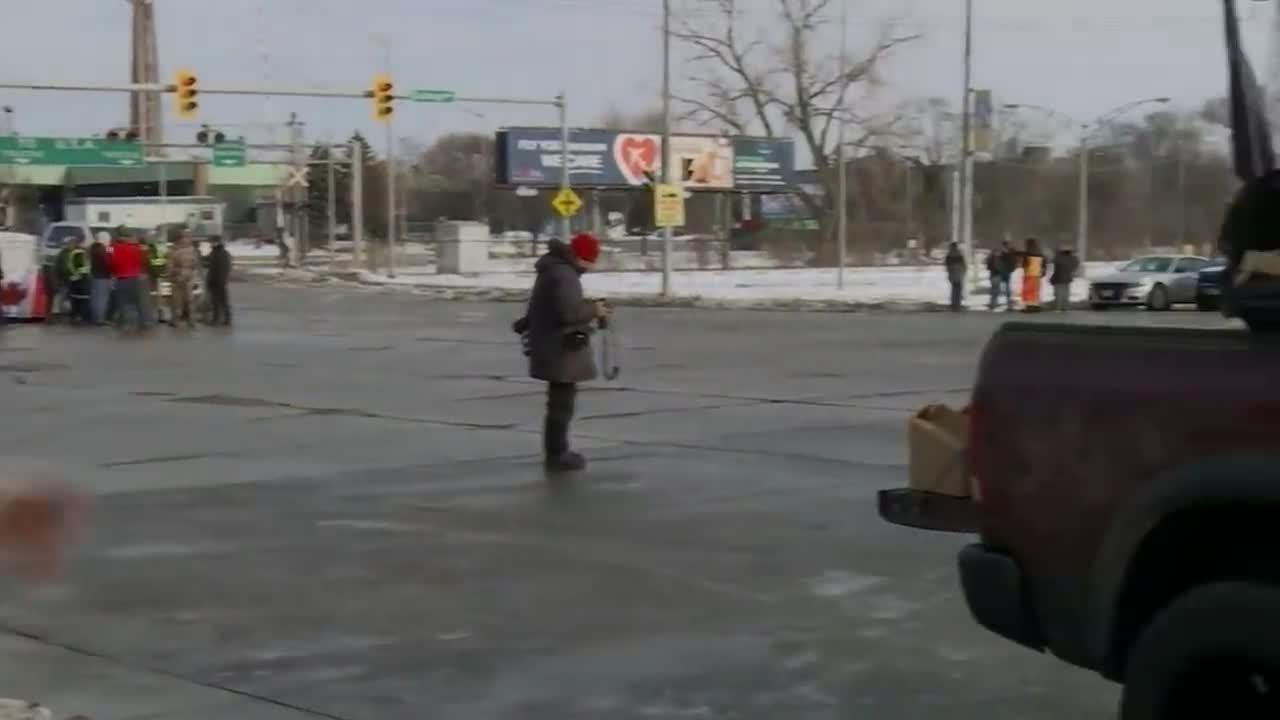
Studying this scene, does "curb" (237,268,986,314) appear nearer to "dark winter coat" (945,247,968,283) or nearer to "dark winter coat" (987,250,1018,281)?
"dark winter coat" (945,247,968,283)

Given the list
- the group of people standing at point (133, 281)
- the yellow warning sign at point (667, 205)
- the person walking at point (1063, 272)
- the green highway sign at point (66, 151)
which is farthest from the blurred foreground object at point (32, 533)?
the green highway sign at point (66, 151)

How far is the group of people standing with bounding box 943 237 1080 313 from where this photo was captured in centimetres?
3934

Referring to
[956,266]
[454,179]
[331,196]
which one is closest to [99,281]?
[956,266]

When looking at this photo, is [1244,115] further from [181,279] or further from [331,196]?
[331,196]

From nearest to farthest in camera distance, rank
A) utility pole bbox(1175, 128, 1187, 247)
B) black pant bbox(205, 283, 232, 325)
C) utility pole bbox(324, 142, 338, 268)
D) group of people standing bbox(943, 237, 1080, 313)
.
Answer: utility pole bbox(1175, 128, 1187, 247) < black pant bbox(205, 283, 232, 325) < group of people standing bbox(943, 237, 1080, 313) < utility pole bbox(324, 142, 338, 268)

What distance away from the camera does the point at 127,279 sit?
31625 millimetres

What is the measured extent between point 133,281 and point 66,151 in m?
53.8

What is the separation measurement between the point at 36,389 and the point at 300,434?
594cm

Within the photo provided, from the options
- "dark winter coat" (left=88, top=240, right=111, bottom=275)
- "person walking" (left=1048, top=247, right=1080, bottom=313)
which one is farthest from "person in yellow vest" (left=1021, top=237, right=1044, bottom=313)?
"dark winter coat" (left=88, top=240, right=111, bottom=275)

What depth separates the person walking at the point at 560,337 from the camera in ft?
40.8

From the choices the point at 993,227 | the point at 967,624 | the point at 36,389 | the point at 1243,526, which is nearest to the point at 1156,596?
the point at 1243,526

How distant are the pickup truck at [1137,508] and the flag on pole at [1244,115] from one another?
1.56 feet

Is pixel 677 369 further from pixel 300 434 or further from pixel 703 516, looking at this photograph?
pixel 703 516

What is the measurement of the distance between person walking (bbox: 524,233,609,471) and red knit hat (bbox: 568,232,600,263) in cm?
2
